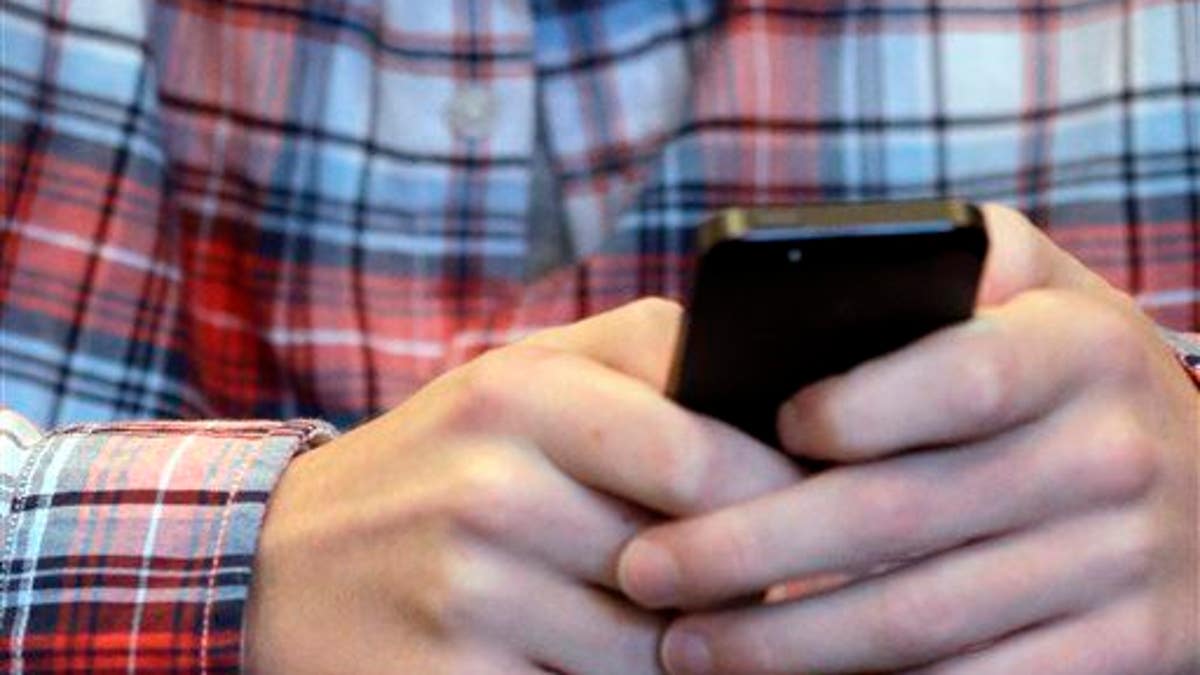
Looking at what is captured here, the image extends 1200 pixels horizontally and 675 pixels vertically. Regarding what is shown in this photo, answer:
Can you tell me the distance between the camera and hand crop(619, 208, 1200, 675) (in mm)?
404

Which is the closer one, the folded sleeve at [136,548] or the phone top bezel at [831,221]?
the phone top bezel at [831,221]

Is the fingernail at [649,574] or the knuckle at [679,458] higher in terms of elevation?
the knuckle at [679,458]

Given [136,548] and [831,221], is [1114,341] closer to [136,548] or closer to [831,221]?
[831,221]

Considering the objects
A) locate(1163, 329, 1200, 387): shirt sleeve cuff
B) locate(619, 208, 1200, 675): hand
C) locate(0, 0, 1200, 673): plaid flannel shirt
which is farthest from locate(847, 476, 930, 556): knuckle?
locate(0, 0, 1200, 673): plaid flannel shirt

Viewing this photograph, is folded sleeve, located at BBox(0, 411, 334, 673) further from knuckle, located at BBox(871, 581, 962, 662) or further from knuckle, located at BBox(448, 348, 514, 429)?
knuckle, located at BBox(871, 581, 962, 662)

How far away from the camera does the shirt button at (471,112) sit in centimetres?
78

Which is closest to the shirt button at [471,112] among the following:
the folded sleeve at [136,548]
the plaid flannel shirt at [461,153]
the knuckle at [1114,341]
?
the plaid flannel shirt at [461,153]

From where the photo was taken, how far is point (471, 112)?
78 cm

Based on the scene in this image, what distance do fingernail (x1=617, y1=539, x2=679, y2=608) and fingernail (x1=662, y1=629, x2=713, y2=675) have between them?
1 centimetres

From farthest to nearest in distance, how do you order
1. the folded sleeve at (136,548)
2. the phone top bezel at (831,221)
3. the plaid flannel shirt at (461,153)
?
1. the plaid flannel shirt at (461,153)
2. the folded sleeve at (136,548)
3. the phone top bezel at (831,221)

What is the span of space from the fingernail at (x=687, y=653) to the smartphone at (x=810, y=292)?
2.4 inches

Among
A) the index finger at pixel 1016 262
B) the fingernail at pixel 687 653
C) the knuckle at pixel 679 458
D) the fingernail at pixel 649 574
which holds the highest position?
the index finger at pixel 1016 262

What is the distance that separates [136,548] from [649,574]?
171 mm

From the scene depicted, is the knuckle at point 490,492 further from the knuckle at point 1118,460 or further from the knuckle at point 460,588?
the knuckle at point 1118,460
